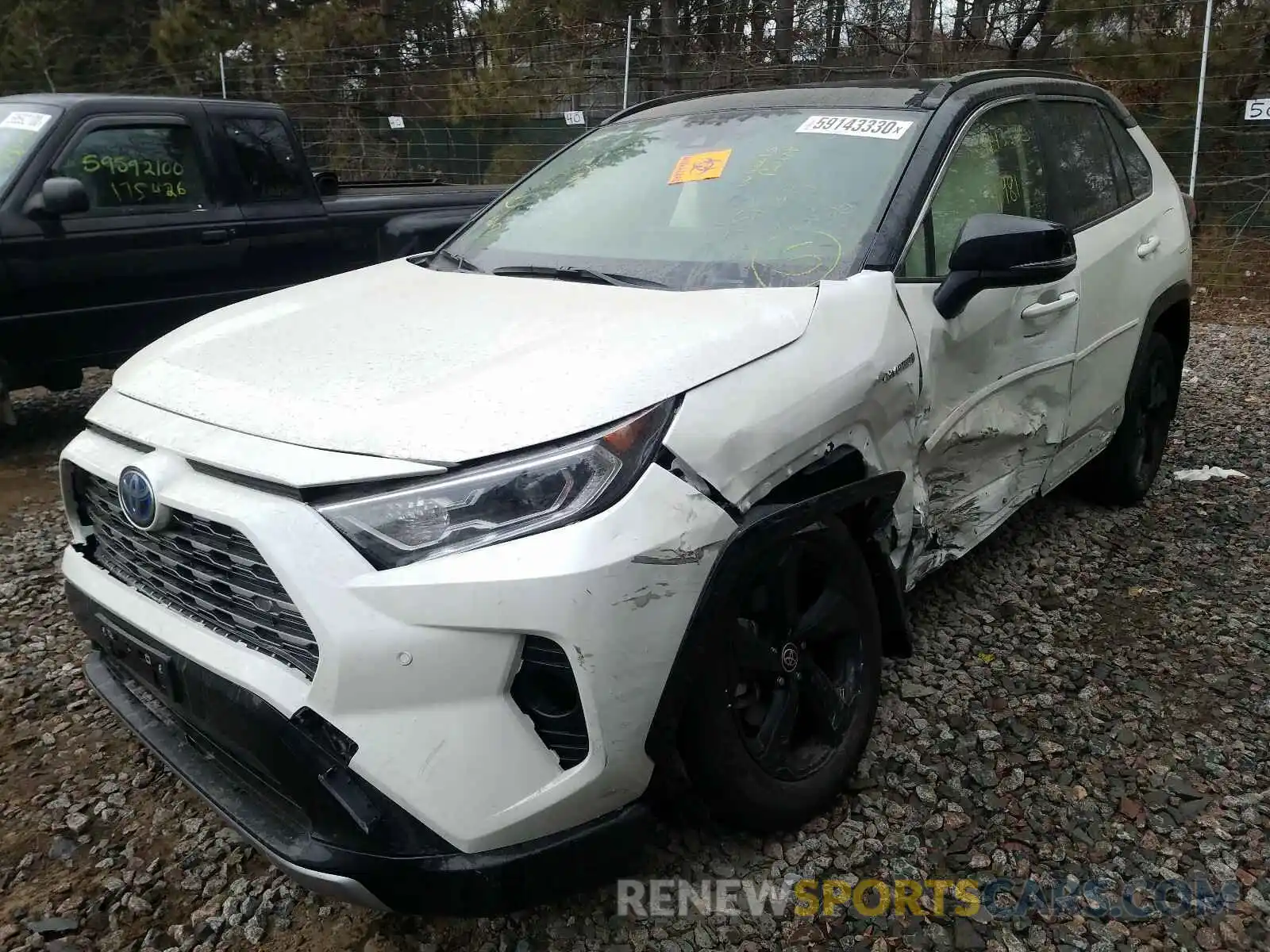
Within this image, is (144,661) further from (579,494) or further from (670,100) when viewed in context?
(670,100)

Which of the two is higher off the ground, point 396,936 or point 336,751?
point 336,751

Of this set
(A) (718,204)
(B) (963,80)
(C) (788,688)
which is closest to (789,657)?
(C) (788,688)

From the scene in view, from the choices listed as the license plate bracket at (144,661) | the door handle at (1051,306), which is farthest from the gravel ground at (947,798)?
the door handle at (1051,306)

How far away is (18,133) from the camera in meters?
5.09

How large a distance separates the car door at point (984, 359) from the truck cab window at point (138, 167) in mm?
4530

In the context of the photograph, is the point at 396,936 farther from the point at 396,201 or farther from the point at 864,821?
the point at 396,201

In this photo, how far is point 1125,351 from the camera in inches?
145

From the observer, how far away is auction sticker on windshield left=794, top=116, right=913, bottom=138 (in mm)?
2717

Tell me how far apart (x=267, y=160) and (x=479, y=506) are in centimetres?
512

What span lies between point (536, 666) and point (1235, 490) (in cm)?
406

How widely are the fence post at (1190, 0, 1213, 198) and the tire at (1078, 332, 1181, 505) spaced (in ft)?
17.7

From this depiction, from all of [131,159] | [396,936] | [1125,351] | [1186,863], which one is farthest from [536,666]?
[131,159]

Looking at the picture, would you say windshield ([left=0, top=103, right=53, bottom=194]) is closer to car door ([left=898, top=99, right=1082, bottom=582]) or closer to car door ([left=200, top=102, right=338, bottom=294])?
car door ([left=200, top=102, right=338, bottom=294])

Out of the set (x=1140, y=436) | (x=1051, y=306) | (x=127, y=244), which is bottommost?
(x=1140, y=436)
